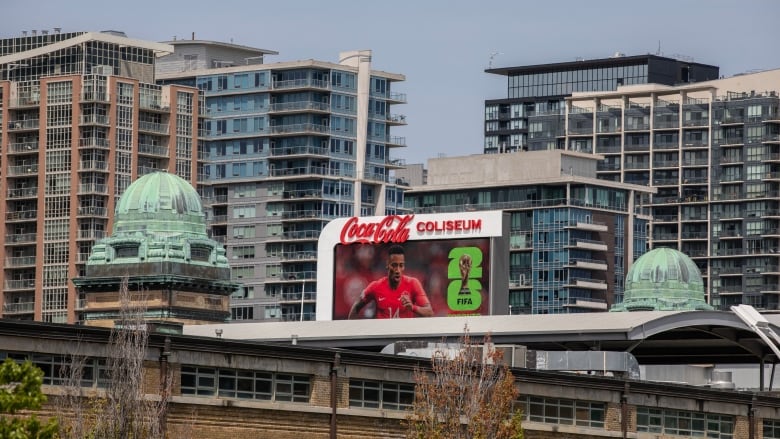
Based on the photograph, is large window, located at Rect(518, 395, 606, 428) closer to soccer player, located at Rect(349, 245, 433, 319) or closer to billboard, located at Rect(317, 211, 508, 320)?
billboard, located at Rect(317, 211, 508, 320)

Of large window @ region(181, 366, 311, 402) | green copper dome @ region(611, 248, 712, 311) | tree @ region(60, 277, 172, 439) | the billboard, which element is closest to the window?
large window @ region(181, 366, 311, 402)

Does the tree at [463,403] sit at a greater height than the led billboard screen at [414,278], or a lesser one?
lesser

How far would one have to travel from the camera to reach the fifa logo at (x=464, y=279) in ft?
465

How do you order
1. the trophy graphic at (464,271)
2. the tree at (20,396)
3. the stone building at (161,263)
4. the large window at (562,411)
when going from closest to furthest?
the tree at (20,396) → the large window at (562,411) → the stone building at (161,263) → the trophy graphic at (464,271)

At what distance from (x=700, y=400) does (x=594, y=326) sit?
12109mm

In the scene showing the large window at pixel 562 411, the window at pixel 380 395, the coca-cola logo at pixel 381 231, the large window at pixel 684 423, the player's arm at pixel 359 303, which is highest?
the coca-cola logo at pixel 381 231

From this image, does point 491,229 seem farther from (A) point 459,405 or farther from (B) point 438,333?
(A) point 459,405

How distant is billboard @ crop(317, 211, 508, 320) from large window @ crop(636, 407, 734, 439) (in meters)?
50.2

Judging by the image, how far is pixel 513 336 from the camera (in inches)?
4045

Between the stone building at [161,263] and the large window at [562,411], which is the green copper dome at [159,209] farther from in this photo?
the large window at [562,411]

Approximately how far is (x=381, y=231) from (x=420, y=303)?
6560 mm

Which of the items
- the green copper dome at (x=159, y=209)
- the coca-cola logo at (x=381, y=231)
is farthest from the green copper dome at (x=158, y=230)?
the coca-cola logo at (x=381, y=231)

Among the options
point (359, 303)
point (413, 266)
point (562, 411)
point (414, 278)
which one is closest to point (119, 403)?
point (562, 411)

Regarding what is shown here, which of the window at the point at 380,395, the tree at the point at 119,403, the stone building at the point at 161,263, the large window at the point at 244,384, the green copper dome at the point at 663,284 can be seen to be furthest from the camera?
the green copper dome at the point at 663,284
